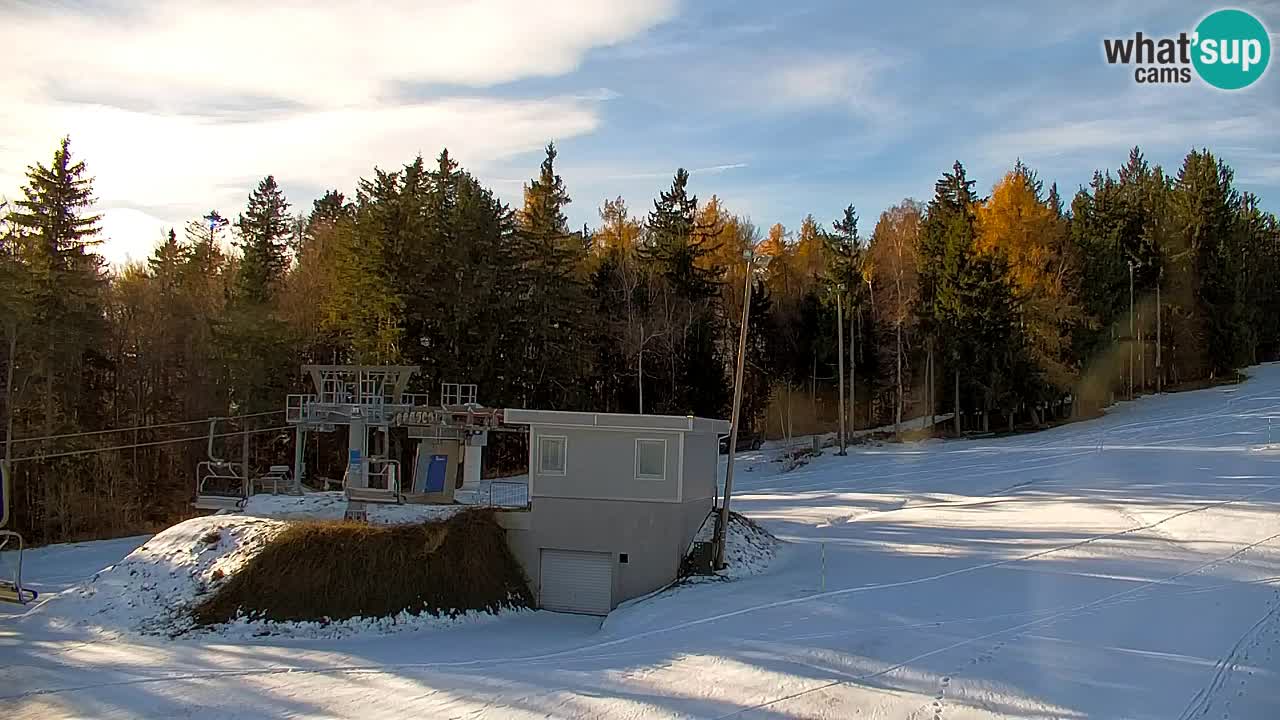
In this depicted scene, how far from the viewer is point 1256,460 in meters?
35.8

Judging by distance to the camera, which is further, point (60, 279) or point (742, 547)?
point (60, 279)

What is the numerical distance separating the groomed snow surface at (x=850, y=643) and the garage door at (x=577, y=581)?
2.40ft

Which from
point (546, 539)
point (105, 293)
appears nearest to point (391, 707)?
point (546, 539)

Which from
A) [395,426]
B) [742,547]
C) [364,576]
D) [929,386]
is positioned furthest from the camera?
[929,386]

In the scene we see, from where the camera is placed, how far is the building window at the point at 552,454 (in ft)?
80.9

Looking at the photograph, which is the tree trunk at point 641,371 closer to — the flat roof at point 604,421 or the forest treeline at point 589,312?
the forest treeline at point 589,312

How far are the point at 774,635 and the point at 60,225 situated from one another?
36023 millimetres

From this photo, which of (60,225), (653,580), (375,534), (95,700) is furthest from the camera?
(60,225)

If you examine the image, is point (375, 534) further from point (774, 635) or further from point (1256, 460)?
point (1256, 460)

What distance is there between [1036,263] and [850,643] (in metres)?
37.9

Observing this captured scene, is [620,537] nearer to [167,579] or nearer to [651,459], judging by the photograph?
[651,459]

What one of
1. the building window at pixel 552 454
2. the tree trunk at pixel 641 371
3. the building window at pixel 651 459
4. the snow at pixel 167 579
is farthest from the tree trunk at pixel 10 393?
the tree trunk at pixel 641 371

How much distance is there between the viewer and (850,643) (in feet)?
55.9

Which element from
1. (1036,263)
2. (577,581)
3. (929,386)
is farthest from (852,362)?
(577,581)
